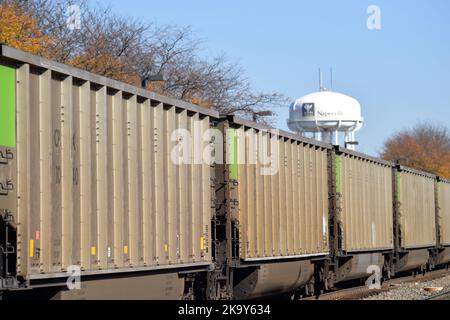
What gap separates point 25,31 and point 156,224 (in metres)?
18.8

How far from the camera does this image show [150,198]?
44.0ft

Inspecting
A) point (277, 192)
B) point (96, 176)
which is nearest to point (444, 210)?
point (277, 192)

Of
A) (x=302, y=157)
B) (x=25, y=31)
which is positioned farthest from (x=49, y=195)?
(x=25, y=31)

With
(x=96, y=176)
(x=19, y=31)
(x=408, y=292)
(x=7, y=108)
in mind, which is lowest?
(x=408, y=292)

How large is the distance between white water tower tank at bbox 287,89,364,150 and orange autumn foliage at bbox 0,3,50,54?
4740 centimetres

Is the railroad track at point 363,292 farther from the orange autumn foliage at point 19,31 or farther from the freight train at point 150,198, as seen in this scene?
the orange autumn foliage at point 19,31

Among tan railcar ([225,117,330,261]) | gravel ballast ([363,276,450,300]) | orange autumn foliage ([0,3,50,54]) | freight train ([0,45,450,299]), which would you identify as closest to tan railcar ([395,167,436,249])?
gravel ballast ([363,276,450,300])

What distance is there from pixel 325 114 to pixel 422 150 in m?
47.3

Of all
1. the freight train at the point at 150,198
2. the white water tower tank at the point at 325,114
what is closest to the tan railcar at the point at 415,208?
the freight train at the point at 150,198

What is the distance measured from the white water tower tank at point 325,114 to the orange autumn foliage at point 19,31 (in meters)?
47.4

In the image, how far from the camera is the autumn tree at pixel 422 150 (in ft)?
346

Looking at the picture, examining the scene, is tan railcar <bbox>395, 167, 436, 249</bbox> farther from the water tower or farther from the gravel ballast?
the water tower

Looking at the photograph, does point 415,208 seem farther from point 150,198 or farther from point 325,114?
point 325,114
